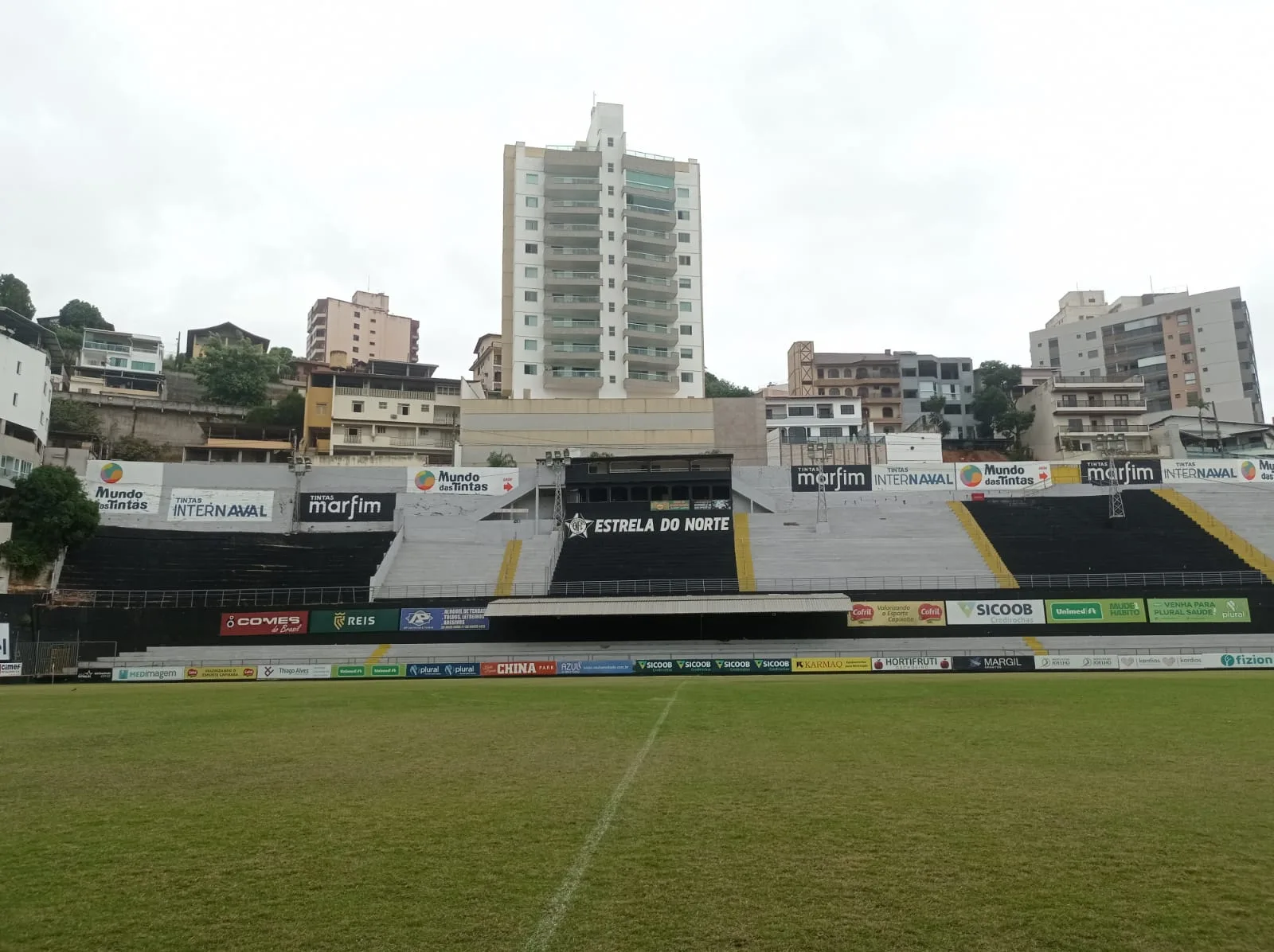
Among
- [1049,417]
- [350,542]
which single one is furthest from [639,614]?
[1049,417]

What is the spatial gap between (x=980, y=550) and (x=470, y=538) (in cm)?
3299

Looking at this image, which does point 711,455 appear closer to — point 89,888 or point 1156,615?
point 1156,615

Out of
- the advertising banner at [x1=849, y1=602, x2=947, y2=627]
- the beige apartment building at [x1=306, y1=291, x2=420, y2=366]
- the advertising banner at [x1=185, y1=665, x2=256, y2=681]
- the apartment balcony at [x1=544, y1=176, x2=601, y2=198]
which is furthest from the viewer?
the beige apartment building at [x1=306, y1=291, x2=420, y2=366]

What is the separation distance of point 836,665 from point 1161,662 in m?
14.1

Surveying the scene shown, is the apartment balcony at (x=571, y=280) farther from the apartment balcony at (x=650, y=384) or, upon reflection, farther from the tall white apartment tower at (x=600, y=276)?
the apartment balcony at (x=650, y=384)

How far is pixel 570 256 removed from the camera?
89938 millimetres

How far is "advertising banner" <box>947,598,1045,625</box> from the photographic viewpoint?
43.0m

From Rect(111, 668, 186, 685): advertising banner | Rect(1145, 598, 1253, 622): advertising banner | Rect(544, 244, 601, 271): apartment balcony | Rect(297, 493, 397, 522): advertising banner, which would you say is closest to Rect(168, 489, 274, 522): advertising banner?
Rect(297, 493, 397, 522): advertising banner

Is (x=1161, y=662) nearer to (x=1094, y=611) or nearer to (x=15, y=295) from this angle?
(x=1094, y=611)

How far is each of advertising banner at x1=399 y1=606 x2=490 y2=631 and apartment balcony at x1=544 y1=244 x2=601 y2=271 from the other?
5388 centimetres

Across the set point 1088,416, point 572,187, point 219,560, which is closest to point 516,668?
point 219,560

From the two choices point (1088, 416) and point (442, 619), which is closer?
point (442, 619)

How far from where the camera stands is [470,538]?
189 feet

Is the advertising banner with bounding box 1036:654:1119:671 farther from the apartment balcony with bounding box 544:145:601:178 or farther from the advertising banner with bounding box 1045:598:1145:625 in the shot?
the apartment balcony with bounding box 544:145:601:178
